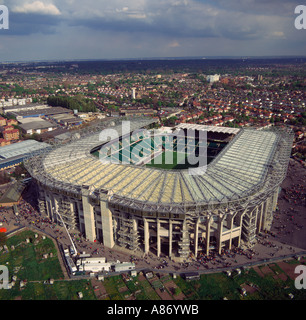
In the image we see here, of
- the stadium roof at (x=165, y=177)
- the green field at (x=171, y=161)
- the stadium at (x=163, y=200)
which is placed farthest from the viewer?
the green field at (x=171, y=161)

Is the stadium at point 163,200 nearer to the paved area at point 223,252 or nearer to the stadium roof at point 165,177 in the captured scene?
the stadium roof at point 165,177

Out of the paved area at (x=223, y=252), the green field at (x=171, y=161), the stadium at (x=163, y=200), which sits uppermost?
the stadium at (x=163, y=200)

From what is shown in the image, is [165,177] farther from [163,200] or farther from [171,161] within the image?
[171,161]

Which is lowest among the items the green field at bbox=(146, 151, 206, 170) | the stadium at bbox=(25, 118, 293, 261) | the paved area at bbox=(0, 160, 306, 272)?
the paved area at bbox=(0, 160, 306, 272)

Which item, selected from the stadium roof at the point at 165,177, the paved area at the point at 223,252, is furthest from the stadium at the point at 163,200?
the paved area at the point at 223,252

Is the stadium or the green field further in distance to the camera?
the green field

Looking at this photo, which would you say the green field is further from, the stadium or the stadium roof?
the stadium

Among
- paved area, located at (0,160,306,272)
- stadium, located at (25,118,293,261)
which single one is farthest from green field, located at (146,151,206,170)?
paved area, located at (0,160,306,272)
